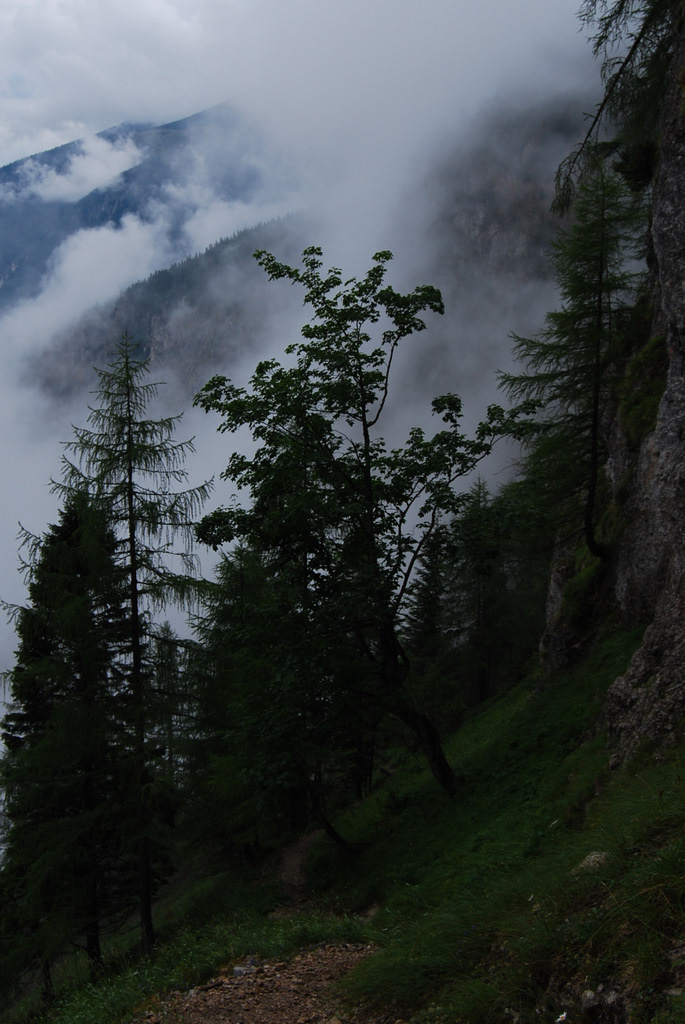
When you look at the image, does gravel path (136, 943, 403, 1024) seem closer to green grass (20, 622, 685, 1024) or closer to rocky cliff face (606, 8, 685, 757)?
green grass (20, 622, 685, 1024)

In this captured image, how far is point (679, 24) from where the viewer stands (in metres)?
11.2

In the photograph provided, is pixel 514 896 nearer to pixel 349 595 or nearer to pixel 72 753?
pixel 349 595

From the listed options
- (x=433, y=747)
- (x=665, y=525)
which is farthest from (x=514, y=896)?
(x=665, y=525)

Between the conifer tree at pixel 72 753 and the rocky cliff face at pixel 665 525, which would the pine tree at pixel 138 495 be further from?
the rocky cliff face at pixel 665 525

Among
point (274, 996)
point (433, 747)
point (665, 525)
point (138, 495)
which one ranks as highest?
point (138, 495)

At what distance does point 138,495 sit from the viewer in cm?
1532

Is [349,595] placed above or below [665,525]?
above

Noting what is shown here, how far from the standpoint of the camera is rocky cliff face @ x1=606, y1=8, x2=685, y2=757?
30.6 ft

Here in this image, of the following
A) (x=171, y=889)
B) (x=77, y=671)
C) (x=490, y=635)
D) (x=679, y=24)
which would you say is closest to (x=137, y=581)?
(x=77, y=671)

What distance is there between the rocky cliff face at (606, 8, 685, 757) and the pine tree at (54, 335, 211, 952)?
8.98 meters

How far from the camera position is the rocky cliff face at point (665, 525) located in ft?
30.6

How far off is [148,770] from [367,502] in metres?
7.04

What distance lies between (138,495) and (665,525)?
35.6 ft

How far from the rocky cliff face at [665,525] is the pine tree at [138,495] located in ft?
29.5
